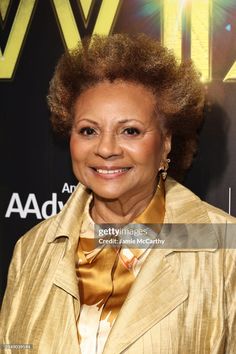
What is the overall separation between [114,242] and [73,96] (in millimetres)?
451

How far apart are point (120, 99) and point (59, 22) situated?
615 millimetres

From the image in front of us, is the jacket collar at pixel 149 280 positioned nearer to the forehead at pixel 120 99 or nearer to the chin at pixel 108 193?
the chin at pixel 108 193

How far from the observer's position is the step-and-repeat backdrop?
1888 mm

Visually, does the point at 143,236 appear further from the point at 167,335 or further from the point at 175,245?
the point at 167,335

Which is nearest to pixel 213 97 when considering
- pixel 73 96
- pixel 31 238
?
pixel 73 96

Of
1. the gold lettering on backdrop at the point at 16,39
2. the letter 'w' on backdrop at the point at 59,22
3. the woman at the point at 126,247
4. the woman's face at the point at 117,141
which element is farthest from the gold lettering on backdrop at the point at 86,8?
the woman's face at the point at 117,141


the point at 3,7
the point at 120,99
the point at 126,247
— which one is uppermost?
the point at 3,7

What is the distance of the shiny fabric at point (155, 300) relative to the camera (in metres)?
1.48

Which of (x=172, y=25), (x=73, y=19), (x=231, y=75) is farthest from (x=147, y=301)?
(x=73, y=19)

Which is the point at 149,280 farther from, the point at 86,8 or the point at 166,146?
the point at 86,8

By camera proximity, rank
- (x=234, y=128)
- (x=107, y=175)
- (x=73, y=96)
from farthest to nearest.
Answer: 1. (x=234, y=128)
2. (x=73, y=96)
3. (x=107, y=175)

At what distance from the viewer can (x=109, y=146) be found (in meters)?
1.56

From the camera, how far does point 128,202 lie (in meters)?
1.68

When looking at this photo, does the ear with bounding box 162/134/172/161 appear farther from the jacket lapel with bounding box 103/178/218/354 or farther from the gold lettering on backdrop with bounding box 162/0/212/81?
the gold lettering on backdrop with bounding box 162/0/212/81
